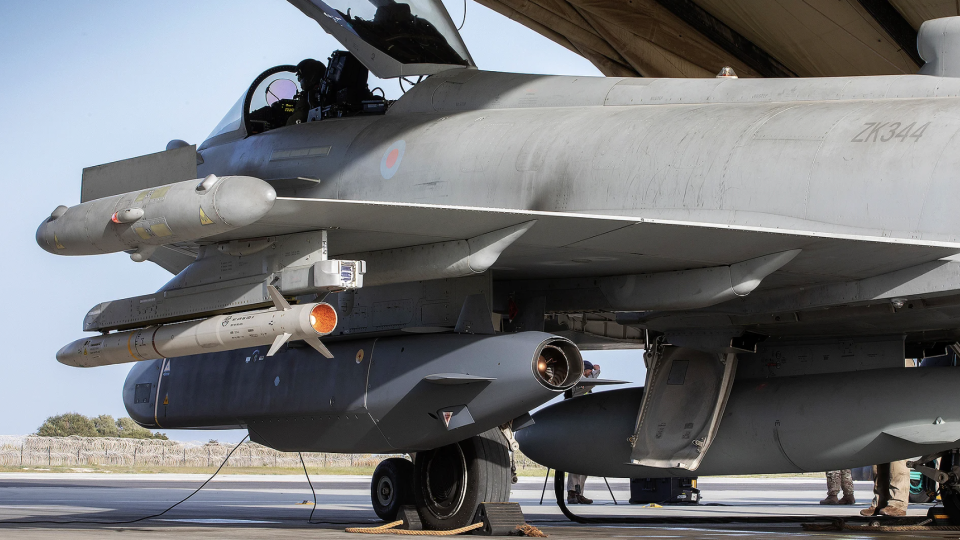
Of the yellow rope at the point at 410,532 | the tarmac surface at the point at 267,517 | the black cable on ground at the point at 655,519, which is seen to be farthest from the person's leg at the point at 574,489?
the yellow rope at the point at 410,532

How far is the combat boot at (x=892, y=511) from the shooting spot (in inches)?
386

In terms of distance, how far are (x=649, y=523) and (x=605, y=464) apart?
3.44 feet

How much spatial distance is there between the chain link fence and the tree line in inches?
597

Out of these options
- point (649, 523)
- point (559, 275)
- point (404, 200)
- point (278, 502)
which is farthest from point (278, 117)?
point (278, 502)

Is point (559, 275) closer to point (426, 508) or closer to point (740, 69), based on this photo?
point (426, 508)

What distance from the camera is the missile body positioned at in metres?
6.80

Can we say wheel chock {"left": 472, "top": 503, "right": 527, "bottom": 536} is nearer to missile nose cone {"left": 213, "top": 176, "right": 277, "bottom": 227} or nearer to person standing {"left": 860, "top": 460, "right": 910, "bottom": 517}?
missile nose cone {"left": 213, "top": 176, "right": 277, "bottom": 227}

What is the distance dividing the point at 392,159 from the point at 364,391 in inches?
73.4

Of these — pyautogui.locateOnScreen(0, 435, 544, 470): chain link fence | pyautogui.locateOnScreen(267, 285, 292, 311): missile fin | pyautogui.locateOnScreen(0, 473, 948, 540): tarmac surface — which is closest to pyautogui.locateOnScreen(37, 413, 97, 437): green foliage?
pyautogui.locateOnScreen(0, 435, 544, 470): chain link fence

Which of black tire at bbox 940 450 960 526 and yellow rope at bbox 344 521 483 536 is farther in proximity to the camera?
black tire at bbox 940 450 960 526

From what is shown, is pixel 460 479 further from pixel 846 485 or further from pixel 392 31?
pixel 846 485

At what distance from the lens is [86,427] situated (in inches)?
2286

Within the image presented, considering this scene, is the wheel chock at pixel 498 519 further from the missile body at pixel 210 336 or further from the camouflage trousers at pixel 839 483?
the camouflage trousers at pixel 839 483

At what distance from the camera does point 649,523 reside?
959 cm
